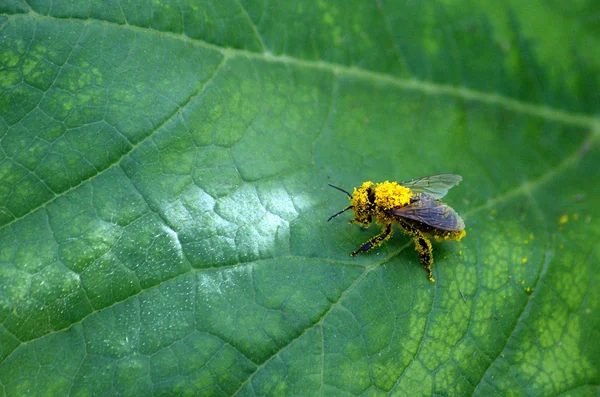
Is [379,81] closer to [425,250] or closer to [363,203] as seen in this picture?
[363,203]

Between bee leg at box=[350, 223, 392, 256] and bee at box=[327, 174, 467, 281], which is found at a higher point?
bee at box=[327, 174, 467, 281]

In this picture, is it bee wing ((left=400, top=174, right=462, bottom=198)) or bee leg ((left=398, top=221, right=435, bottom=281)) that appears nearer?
bee leg ((left=398, top=221, right=435, bottom=281))

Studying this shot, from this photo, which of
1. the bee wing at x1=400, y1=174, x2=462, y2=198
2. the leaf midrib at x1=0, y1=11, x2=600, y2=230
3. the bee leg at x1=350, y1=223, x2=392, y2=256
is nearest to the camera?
the leaf midrib at x1=0, y1=11, x2=600, y2=230

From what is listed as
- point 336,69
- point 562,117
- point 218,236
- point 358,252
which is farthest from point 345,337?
point 562,117

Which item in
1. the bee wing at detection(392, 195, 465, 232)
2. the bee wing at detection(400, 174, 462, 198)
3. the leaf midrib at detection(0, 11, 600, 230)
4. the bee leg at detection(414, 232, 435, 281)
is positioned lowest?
the bee leg at detection(414, 232, 435, 281)

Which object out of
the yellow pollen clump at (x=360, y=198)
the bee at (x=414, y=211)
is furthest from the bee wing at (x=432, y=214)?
the yellow pollen clump at (x=360, y=198)

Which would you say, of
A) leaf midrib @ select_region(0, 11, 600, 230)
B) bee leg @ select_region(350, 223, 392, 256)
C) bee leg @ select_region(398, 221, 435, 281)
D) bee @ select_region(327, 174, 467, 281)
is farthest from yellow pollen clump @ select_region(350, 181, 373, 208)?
leaf midrib @ select_region(0, 11, 600, 230)

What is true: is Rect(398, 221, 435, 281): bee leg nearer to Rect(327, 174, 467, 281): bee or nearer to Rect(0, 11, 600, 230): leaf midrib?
Rect(327, 174, 467, 281): bee
